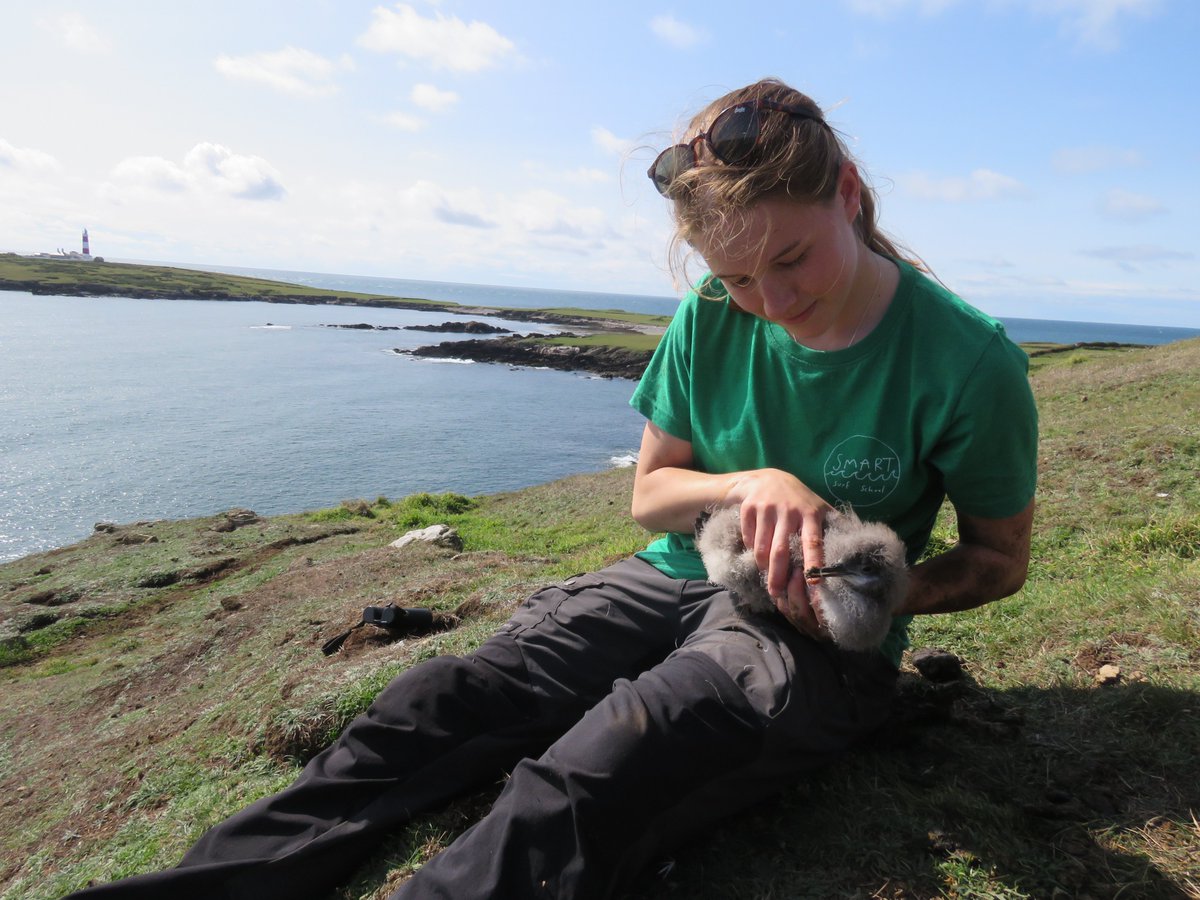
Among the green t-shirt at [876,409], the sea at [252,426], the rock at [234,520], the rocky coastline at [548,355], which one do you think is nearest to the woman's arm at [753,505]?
the green t-shirt at [876,409]

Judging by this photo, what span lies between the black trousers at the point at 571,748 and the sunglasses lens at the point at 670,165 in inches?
64.9

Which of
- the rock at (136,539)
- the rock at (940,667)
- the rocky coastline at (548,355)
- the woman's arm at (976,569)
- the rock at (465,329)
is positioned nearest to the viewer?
the woman's arm at (976,569)

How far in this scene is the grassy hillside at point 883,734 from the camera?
2523 millimetres

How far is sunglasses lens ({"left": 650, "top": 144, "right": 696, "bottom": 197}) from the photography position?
276cm

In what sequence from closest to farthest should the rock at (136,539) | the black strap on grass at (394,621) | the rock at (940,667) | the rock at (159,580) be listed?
1. the rock at (940,667)
2. the black strap on grass at (394,621)
3. the rock at (159,580)
4. the rock at (136,539)

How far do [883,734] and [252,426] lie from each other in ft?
145

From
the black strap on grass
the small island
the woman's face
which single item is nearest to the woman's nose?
the woman's face

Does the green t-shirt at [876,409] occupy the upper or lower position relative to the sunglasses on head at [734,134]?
lower

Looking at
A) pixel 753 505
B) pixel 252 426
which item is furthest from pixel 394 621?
pixel 252 426

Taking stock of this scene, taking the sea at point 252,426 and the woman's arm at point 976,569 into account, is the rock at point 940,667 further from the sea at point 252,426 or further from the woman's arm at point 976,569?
the sea at point 252,426

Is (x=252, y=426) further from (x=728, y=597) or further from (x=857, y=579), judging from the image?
(x=857, y=579)

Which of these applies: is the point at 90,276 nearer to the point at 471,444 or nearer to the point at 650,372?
the point at 471,444

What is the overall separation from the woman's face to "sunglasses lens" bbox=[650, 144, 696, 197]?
338mm

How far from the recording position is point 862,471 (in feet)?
9.35
